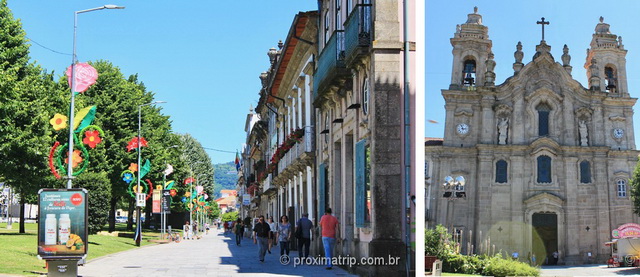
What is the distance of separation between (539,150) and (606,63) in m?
1.05

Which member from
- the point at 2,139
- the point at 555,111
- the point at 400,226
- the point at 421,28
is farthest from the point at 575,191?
the point at 2,139

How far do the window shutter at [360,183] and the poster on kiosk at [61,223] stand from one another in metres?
6.08

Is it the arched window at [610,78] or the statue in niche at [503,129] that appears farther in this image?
the statue in niche at [503,129]

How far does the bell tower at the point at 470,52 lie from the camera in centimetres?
840

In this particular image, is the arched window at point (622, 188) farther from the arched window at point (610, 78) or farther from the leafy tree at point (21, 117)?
the leafy tree at point (21, 117)

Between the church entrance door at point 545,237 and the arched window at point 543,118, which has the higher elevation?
the arched window at point 543,118

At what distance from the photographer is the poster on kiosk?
17594 millimetres

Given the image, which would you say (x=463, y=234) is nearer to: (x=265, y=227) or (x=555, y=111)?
(x=555, y=111)

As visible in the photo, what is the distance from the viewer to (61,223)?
17.7 meters

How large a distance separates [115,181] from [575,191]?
50215mm

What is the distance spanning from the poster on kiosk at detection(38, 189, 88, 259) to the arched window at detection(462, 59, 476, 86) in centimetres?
1135

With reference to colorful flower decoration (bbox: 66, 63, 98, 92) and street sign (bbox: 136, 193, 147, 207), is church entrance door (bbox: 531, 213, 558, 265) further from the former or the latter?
street sign (bbox: 136, 193, 147, 207)

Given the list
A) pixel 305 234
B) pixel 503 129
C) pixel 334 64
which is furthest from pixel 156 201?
pixel 503 129

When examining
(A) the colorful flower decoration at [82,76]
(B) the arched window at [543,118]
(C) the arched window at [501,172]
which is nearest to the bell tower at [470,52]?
(B) the arched window at [543,118]
